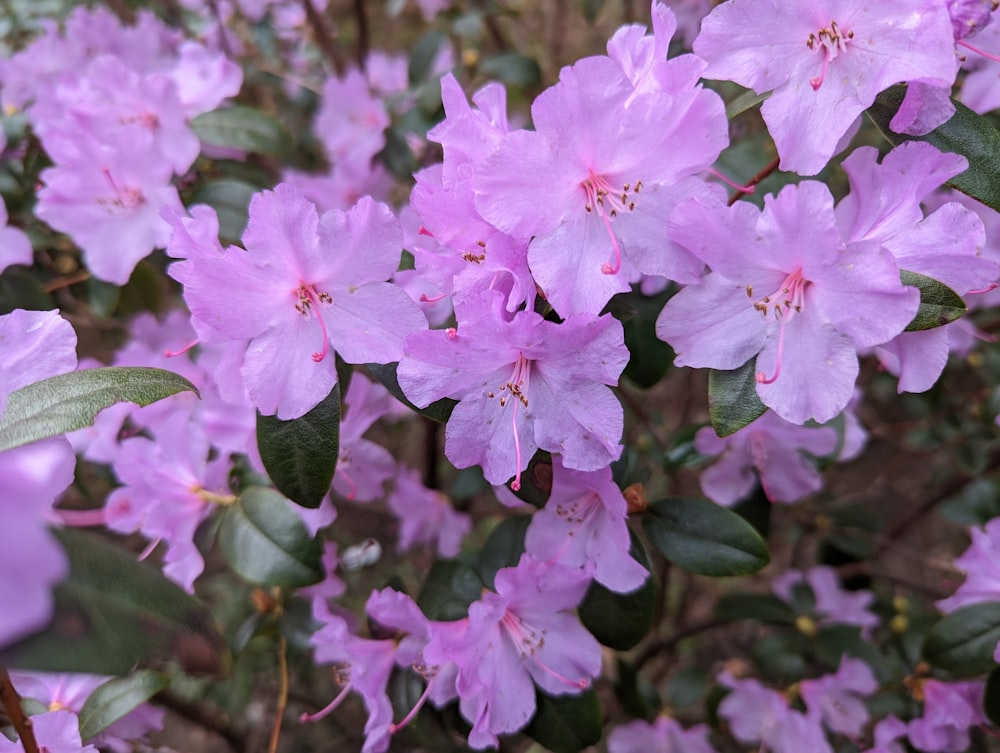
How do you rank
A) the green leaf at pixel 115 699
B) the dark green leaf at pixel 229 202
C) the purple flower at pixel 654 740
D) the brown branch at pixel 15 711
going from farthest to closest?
the purple flower at pixel 654 740
the dark green leaf at pixel 229 202
the green leaf at pixel 115 699
the brown branch at pixel 15 711

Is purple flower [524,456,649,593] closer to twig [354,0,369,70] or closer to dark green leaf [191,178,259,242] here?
dark green leaf [191,178,259,242]

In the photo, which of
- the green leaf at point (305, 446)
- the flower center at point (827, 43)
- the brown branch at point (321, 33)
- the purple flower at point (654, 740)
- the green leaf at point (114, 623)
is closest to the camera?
the green leaf at point (114, 623)

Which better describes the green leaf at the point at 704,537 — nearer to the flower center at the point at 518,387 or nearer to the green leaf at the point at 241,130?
the flower center at the point at 518,387

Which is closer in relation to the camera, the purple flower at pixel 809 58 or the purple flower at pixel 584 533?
the purple flower at pixel 809 58

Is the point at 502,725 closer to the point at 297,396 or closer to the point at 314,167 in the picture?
the point at 297,396

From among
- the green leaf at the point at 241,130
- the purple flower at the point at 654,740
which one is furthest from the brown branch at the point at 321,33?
the purple flower at the point at 654,740

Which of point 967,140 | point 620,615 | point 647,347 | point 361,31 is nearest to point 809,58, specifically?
point 967,140

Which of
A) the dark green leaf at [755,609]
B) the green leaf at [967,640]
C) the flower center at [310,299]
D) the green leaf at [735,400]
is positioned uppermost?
the flower center at [310,299]
